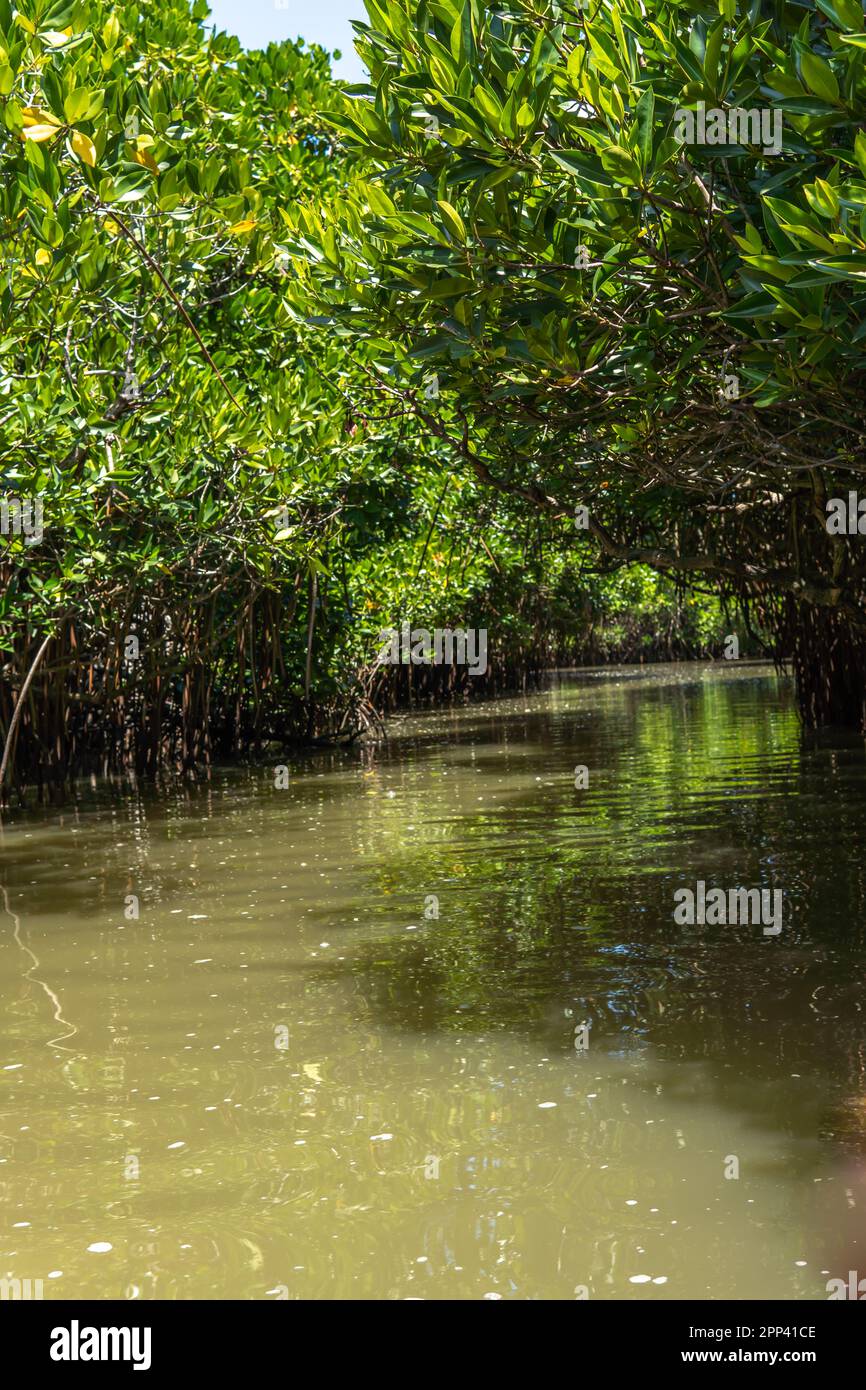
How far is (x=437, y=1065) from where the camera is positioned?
4.28 m

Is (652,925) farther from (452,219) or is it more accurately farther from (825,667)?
(825,667)

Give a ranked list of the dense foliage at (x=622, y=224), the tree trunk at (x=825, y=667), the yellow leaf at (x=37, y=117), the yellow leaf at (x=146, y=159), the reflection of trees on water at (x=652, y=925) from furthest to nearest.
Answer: the tree trunk at (x=825, y=667) → the yellow leaf at (x=146, y=159) → the yellow leaf at (x=37, y=117) → the reflection of trees on water at (x=652, y=925) → the dense foliage at (x=622, y=224)

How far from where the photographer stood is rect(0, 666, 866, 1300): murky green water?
9.95ft

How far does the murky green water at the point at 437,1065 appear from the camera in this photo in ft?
9.95

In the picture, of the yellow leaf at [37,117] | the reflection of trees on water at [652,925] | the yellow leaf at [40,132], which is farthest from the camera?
the yellow leaf at [37,117]

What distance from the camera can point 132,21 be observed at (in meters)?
10.4

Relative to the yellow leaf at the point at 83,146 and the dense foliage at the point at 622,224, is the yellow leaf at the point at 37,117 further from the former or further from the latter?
the dense foliage at the point at 622,224

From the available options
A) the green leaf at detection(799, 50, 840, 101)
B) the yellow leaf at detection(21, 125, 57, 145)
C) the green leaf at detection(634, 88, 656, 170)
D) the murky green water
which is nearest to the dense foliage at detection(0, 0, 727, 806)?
the yellow leaf at detection(21, 125, 57, 145)

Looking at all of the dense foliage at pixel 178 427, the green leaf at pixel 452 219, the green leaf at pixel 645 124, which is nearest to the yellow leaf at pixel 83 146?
the dense foliage at pixel 178 427

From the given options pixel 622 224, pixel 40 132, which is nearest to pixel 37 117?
pixel 40 132

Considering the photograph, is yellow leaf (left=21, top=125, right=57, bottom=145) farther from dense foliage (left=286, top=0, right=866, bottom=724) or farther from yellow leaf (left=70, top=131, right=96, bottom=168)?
dense foliage (left=286, top=0, right=866, bottom=724)

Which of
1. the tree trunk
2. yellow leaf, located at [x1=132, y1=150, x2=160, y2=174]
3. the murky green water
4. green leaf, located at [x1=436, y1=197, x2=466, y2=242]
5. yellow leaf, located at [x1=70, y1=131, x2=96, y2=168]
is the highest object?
yellow leaf, located at [x1=132, y1=150, x2=160, y2=174]

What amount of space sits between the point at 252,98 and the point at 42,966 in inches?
370
